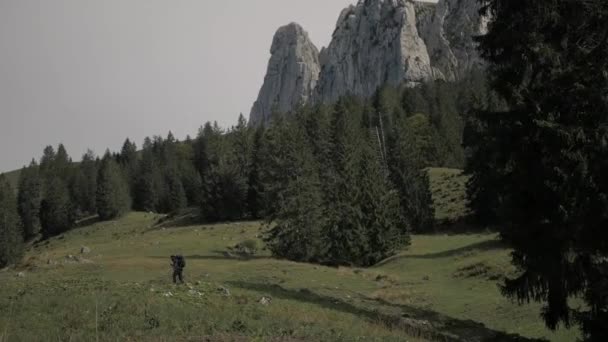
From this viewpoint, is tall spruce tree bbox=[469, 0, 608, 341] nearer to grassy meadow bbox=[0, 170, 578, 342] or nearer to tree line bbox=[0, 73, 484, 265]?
grassy meadow bbox=[0, 170, 578, 342]

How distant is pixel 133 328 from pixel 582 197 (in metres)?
15.8

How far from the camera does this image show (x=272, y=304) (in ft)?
68.4

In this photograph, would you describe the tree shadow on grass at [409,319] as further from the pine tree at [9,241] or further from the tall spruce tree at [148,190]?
the tall spruce tree at [148,190]

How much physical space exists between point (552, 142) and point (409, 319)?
9351 millimetres

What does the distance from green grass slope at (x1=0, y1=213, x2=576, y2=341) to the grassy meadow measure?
0.18 feet

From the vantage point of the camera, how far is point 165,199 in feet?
448

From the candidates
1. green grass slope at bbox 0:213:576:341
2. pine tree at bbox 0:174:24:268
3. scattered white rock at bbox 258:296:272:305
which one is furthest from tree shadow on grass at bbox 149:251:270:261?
pine tree at bbox 0:174:24:268

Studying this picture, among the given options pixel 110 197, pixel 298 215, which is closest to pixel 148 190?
pixel 110 197

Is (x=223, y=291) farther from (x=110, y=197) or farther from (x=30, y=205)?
(x=30, y=205)

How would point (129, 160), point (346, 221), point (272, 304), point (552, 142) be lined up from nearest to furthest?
point (552, 142), point (272, 304), point (346, 221), point (129, 160)

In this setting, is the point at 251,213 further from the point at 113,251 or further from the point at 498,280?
the point at 498,280

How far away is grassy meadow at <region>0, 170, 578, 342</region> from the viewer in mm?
15391

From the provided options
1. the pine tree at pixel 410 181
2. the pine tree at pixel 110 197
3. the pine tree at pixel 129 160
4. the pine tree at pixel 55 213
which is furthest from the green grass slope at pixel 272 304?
the pine tree at pixel 129 160

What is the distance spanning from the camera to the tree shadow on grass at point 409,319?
2000 cm
